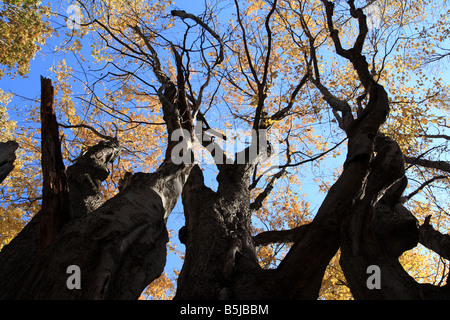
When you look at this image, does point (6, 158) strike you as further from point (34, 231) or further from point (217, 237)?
point (217, 237)

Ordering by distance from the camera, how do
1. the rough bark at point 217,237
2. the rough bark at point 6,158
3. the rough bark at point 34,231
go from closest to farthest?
the rough bark at point 34,231
the rough bark at point 217,237
the rough bark at point 6,158

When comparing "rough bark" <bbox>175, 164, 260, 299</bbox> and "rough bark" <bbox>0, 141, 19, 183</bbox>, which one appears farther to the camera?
"rough bark" <bbox>0, 141, 19, 183</bbox>

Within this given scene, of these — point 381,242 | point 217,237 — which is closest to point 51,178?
point 217,237

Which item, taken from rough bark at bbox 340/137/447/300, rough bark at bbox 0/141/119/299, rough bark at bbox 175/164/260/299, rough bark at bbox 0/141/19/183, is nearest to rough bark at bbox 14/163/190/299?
rough bark at bbox 175/164/260/299

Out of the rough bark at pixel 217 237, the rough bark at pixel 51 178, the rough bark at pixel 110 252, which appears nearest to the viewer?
the rough bark at pixel 110 252

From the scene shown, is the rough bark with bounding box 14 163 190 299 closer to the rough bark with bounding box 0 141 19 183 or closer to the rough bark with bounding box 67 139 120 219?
the rough bark with bounding box 0 141 19 183

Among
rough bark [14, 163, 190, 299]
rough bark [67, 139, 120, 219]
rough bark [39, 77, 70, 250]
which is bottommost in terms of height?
rough bark [14, 163, 190, 299]

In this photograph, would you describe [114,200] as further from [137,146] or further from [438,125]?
[438,125]

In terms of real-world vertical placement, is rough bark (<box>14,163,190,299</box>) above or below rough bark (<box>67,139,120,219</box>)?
below

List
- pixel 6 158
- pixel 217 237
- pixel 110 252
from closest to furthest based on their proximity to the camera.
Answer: pixel 110 252 → pixel 6 158 → pixel 217 237

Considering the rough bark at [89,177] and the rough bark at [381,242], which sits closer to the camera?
the rough bark at [381,242]

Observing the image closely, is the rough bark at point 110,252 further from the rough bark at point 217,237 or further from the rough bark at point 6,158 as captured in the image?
the rough bark at point 6,158

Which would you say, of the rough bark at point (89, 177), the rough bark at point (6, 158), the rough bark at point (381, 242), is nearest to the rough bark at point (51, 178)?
the rough bark at point (6, 158)

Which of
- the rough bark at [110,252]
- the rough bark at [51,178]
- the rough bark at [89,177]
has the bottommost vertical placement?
the rough bark at [110,252]
